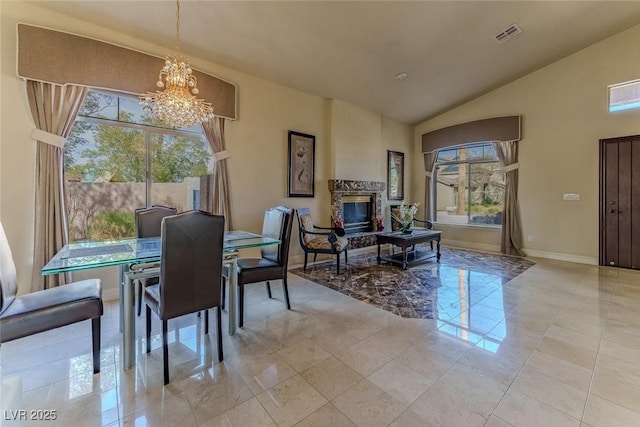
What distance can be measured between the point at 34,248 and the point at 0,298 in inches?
58.9

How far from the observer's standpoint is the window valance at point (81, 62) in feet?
8.89

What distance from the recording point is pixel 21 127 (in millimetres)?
2752

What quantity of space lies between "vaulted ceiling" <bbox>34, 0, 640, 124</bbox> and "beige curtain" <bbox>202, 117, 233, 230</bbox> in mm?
899

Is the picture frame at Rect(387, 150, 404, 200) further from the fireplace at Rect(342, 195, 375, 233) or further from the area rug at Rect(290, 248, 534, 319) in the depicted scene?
the area rug at Rect(290, 248, 534, 319)

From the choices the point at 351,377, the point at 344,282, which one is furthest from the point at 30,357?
the point at 344,282

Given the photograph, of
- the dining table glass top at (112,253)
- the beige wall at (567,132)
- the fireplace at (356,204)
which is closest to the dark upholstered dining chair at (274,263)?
the dining table glass top at (112,253)

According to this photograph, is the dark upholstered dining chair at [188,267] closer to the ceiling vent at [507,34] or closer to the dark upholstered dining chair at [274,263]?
the dark upholstered dining chair at [274,263]

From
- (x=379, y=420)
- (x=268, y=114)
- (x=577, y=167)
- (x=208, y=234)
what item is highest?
(x=268, y=114)

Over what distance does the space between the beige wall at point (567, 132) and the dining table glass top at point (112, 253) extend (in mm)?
5482

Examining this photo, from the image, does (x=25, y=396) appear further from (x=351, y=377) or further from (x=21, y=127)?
(x=21, y=127)

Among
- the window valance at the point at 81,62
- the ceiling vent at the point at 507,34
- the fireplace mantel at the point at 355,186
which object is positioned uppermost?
the ceiling vent at the point at 507,34

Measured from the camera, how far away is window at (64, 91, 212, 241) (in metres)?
3.15

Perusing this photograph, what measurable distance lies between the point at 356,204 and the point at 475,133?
10.0 ft

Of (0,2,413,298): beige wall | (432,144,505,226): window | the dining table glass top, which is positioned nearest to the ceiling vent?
(432,144,505,226): window
